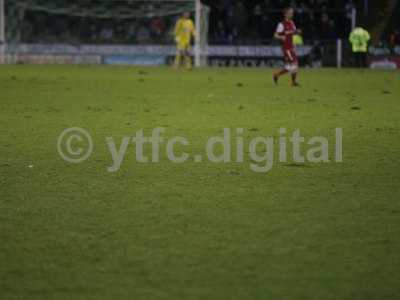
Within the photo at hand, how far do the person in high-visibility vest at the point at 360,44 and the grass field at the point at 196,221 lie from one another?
65.1ft

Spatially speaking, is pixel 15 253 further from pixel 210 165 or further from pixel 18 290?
pixel 210 165

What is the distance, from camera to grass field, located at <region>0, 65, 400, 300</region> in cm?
446

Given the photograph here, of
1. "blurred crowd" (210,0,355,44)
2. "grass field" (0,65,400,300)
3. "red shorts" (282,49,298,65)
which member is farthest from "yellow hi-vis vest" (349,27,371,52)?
"grass field" (0,65,400,300)

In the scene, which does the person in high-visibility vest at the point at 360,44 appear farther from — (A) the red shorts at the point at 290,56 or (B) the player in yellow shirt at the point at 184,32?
(A) the red shorts at the point at 290,56

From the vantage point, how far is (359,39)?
3186 cm

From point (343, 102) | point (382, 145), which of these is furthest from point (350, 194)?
point (343, 102)

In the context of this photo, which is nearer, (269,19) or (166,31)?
(166,31)

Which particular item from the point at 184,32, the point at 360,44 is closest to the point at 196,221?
the point at 184,32

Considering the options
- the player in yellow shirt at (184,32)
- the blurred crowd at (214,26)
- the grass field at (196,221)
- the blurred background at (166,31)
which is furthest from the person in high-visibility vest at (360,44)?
the grass field at (196,221)

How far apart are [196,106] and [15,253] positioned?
1052 centimetres

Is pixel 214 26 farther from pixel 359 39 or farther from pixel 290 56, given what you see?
pixel 290 56

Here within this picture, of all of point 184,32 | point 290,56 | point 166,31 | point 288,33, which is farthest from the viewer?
point 166,31

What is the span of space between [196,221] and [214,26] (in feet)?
101

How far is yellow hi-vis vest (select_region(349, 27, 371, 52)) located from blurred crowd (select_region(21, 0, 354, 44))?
304 centimetres
